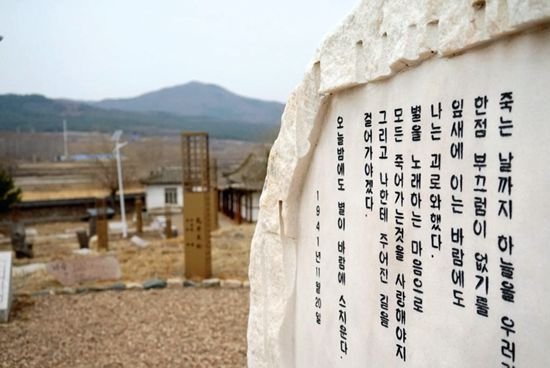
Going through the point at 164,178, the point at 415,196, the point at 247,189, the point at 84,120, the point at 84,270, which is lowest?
the point at 84,270

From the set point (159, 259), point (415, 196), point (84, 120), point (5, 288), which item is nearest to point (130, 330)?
point (5, 288)

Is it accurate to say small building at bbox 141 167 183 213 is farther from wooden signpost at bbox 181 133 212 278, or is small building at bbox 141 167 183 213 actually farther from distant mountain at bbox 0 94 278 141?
distant mountain at bbox 0 94 278 141

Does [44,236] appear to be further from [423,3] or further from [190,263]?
[423,3]

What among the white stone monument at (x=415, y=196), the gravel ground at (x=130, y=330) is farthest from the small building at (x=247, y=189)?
the white stone monument at (x=415, y=196)

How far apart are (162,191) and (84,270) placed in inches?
797

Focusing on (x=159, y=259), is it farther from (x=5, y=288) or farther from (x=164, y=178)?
(x=164, y=178)

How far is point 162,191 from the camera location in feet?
92.9

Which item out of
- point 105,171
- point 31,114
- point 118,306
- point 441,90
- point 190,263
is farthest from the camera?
point 31,114

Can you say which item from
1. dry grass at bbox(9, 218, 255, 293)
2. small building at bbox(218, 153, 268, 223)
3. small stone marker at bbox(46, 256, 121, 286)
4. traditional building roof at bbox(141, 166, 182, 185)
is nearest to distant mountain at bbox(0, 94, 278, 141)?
traditional building roof at bbox(141, 166, 182, 185)

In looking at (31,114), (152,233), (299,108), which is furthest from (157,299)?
(31,114)

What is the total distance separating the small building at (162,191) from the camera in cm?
2802

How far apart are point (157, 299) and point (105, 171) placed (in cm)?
2465

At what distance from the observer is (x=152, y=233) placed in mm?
17984

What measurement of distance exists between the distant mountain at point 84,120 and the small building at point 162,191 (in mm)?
42051
